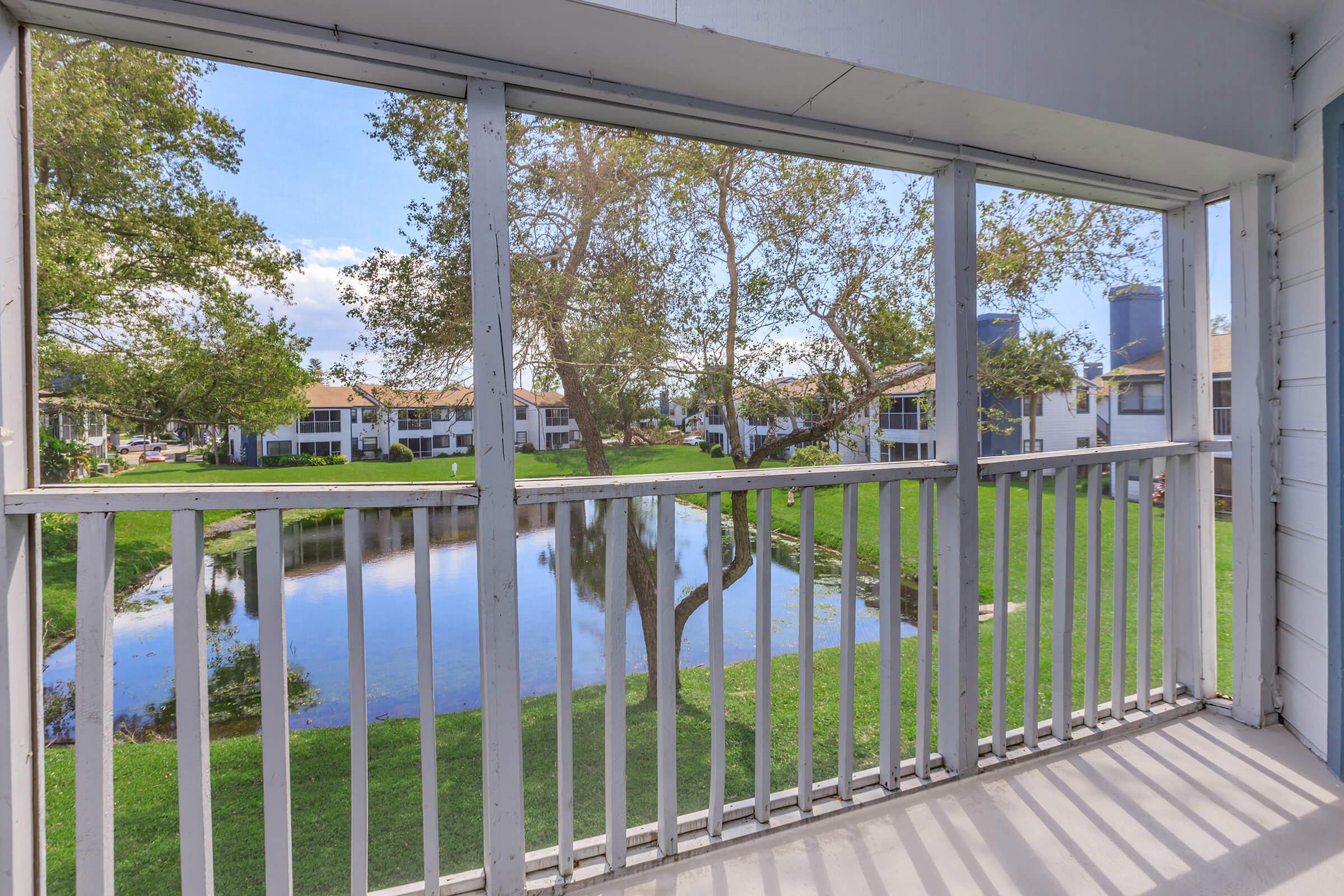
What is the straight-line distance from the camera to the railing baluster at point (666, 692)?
1.48 meters

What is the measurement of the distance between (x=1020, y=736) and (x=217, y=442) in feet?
7.83

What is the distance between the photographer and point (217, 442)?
4.13 feet

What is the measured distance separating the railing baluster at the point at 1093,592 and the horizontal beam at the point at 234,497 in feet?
6.53

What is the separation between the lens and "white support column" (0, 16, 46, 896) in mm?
1071

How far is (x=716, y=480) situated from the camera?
1.53 metres

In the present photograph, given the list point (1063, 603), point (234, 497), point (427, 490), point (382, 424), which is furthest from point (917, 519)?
point (234, 497)

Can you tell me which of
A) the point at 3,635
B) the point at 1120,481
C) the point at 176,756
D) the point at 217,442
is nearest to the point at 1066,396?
the point at 1120,481

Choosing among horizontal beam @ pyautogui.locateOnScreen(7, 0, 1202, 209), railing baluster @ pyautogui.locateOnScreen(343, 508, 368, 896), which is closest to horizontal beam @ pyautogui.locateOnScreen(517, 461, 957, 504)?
railing baluster @ pyautogui.locateOnScreen(343, 508, 368, 896)

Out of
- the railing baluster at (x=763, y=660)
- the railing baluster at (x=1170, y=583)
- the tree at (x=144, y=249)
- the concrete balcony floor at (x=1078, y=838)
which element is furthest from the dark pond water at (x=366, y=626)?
the railing baluster at (x=1170, y=583)

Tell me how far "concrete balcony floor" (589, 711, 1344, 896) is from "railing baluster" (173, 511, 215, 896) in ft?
2.70

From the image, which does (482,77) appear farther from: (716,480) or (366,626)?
(366,626)

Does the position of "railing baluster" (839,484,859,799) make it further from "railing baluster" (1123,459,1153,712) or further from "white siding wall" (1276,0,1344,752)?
"white siding wall" (1276,0,1344,752)

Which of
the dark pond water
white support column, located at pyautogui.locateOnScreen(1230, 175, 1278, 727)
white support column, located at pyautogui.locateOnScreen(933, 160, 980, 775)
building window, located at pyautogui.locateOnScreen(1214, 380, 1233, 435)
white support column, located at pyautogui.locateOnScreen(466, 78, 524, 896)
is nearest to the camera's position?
the dark pond water

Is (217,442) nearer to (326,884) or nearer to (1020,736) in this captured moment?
(326,884)
